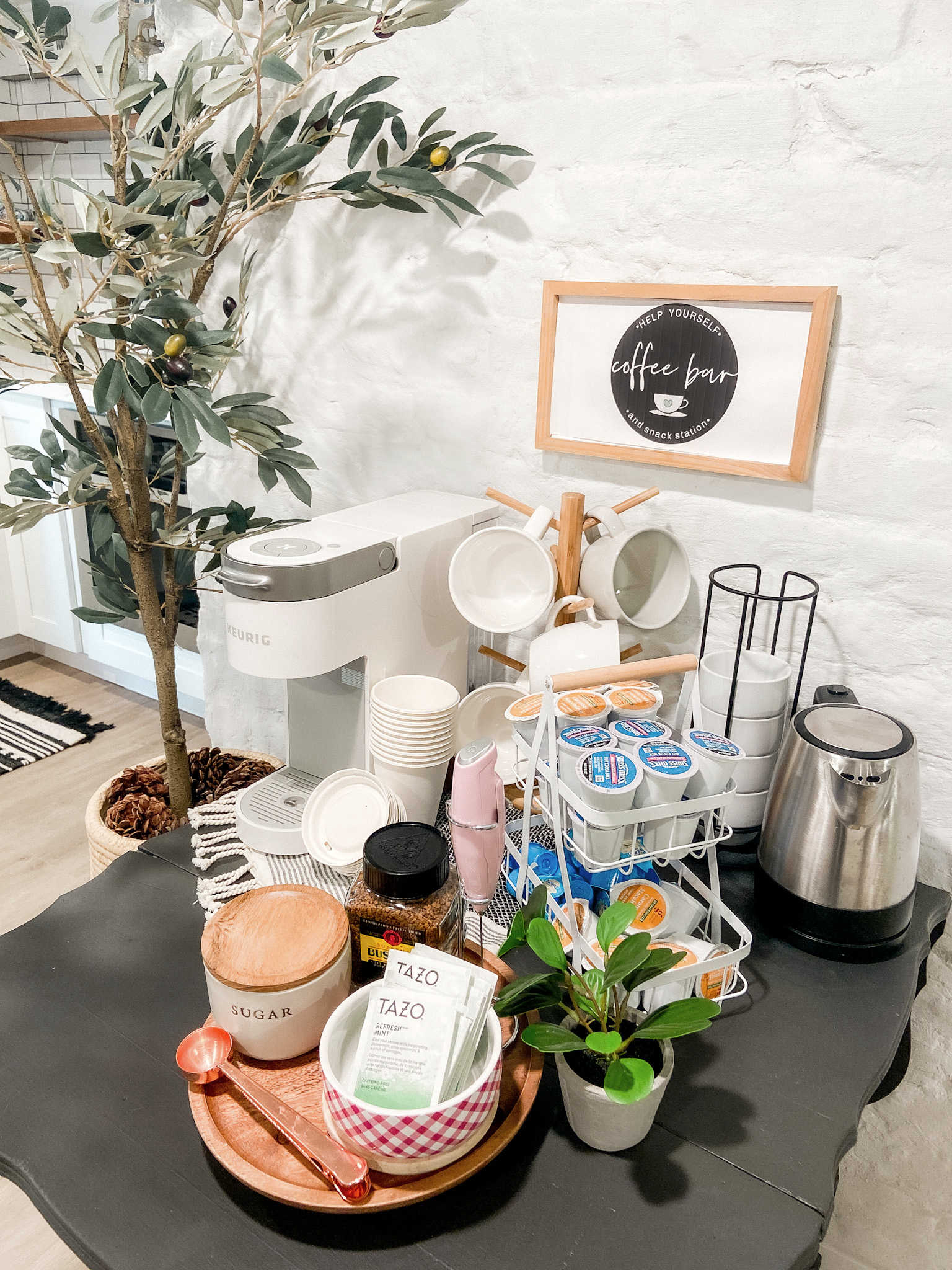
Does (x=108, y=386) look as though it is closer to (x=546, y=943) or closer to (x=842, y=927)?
(x=546, y=943)

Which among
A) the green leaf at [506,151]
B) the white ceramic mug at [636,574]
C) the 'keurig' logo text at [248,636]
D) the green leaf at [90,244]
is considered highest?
the green leaf at [506,151]

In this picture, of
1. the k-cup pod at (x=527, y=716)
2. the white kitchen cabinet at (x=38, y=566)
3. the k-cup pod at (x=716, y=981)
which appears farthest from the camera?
the white kitchen cabinet at (x=38, y=566)

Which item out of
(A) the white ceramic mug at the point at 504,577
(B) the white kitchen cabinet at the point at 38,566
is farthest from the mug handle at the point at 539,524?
(B) the white kitchen cabinet at the point at 38,566

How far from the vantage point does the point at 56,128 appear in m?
2.94

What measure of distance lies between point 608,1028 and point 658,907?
21 cm

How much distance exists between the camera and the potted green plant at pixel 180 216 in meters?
1.12

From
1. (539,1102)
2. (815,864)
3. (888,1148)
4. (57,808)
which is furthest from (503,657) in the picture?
(57,808)

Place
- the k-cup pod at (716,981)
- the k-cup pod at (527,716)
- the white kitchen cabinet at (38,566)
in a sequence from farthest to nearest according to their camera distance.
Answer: the white kitchen cabinet at (38,566), the k-cup pod at (527,716), the k-cup pod at (716,981)

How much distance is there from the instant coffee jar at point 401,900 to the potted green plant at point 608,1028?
92 mm

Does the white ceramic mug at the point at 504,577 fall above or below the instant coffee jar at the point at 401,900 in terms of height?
above

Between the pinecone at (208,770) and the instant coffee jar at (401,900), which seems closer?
the instant coffee jar at (401,900)

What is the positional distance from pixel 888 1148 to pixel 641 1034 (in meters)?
0.89

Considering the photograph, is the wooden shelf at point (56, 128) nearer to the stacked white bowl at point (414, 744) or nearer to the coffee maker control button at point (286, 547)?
the coffee maker control button at point (286, 547)

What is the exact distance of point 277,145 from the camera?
54.8 inches
